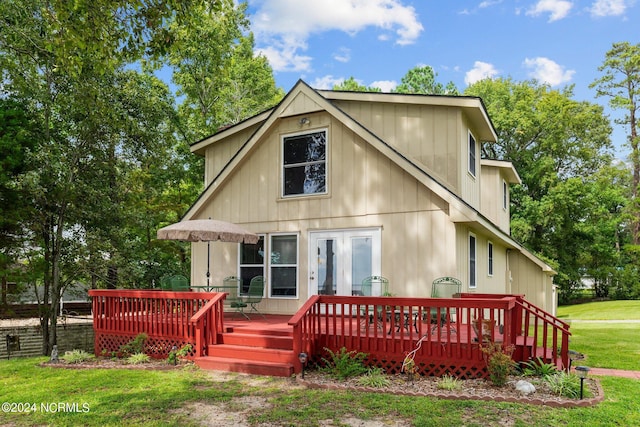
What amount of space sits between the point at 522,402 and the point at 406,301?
2.16 meters

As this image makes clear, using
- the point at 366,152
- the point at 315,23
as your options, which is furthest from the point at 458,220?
the point at 315,23

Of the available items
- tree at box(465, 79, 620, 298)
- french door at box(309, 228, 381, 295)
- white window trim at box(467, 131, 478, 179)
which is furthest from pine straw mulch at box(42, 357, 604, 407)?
tree at box(465, 79, 620, 298)

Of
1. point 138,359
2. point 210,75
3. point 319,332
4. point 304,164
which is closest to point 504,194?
point 304,164

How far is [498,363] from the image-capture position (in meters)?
6.50

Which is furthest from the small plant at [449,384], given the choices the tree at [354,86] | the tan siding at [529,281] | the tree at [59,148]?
the tree at [354,86]

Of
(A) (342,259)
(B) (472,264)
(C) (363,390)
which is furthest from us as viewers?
(B) (472,264)

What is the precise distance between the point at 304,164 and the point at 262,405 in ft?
23.1

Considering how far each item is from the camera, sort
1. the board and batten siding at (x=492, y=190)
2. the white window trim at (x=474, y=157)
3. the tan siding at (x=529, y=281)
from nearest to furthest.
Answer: the white window trim at (x=474, y=157) < the board and batten siding at (x=492, y=190) < the tan siding at (x=529, y=281)

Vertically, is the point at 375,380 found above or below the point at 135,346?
above

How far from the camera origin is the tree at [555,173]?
27781 millimetres

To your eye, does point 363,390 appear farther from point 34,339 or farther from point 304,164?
point 34,339

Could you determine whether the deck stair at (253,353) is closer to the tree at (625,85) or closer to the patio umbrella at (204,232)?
the patio umbrella at (204,232)

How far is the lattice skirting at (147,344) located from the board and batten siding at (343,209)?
119 inches

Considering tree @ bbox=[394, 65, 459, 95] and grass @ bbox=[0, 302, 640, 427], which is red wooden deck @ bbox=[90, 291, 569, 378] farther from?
tree @ bbox=[394, 65, 459, 95]
